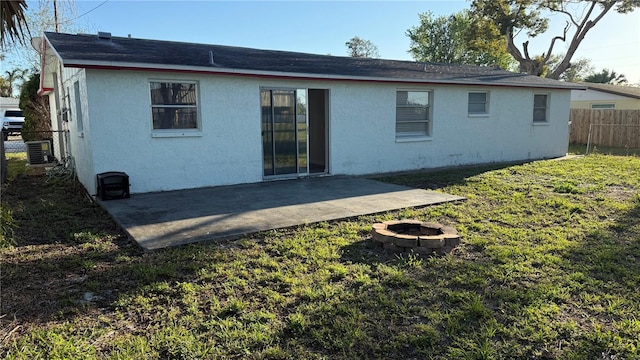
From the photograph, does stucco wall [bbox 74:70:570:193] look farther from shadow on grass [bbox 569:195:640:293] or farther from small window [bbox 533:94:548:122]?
shadow on grass [bbox 569:195:640:293]

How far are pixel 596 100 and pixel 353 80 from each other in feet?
74.6

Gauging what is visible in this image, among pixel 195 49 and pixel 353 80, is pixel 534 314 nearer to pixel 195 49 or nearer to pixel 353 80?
pixel 353 80

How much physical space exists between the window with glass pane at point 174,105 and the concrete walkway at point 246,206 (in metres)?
1.37

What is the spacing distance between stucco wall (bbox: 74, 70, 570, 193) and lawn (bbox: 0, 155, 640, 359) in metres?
2.39

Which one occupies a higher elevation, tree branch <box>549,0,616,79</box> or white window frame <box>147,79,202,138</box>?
tree branch <box>549,0,616,79</box>

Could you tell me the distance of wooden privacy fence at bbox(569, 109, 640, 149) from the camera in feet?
61.6

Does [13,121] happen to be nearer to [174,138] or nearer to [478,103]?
[174,138]

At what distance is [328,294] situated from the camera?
12.5 ft

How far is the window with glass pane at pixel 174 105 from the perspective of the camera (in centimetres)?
847

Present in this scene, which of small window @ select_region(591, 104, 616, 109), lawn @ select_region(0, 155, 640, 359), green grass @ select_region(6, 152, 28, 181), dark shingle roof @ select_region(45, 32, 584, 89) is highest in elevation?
dark shingle roof @ select_region(45, 32, 584, 89)

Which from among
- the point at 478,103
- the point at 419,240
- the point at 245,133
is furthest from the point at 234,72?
the point at 478,103

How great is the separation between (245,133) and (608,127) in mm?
17801

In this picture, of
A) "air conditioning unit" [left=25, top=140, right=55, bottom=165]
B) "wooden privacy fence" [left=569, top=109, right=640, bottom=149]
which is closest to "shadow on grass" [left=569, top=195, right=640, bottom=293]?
"air conditioning unit" [left=25, top=140, right=55, bottom=165]

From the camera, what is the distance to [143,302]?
12.0ft
